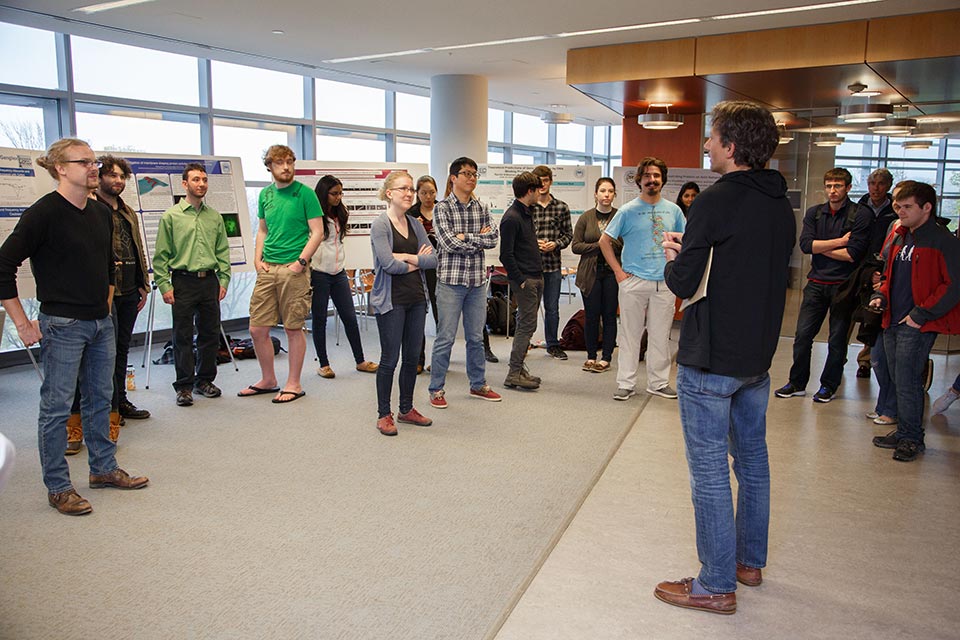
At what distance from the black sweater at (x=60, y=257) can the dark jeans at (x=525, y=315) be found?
10.5 feet

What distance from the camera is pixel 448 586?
9.69 feet

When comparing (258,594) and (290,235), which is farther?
(290,235)

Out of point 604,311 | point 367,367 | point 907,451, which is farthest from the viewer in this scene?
point 604,311

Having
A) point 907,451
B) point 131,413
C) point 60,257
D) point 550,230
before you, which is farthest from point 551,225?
point 60,257

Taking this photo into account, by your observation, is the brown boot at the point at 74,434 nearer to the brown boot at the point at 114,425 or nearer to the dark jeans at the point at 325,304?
the brown boot at the point at 114,425

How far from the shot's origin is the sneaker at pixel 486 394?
570cm

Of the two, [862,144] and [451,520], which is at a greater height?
[862,144]

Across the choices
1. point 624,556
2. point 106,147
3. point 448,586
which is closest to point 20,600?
point 448,586

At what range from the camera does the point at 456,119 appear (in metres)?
10.4

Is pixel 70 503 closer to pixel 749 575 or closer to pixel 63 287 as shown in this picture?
pixel 63 287

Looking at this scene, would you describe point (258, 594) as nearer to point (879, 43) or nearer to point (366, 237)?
point (366, 237)

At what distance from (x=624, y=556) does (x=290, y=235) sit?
136 inches

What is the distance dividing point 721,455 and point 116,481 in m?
3.00

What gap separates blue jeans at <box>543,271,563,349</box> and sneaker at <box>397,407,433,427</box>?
2.43 meters
